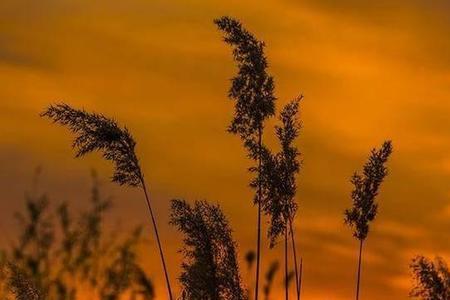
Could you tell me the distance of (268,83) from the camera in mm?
14922

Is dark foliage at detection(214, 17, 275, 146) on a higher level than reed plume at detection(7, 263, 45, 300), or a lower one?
higher

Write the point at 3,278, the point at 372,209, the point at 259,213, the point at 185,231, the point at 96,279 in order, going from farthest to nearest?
the point at 372,209 → the point at 259,213 → the point at 185,231 → the point at 3,278 → the point at 96,279

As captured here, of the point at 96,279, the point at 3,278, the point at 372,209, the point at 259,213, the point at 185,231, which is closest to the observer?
the point at 96,279

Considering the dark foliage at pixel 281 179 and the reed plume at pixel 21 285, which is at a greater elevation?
→ the dark foliage at pixel 281 179

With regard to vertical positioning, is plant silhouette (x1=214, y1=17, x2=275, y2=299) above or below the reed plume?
above

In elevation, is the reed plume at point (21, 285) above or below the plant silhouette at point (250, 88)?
below

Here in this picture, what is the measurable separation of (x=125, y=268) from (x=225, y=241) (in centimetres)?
348

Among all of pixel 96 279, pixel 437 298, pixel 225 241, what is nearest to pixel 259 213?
pixel 225 241

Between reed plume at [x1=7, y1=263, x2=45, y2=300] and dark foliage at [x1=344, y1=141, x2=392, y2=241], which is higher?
dark foliage at [x1=344, y1=141, x2=392, y2=241]

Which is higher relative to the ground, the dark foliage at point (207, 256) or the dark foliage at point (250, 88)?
the dark foliage at point (250, 88)

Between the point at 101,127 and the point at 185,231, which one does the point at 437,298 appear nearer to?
the point at 185,231

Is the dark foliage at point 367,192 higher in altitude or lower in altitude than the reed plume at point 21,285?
higher

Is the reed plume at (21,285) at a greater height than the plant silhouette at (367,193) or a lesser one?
lesser

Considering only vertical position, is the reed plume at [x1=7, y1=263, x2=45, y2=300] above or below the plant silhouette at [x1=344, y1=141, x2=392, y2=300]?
below
